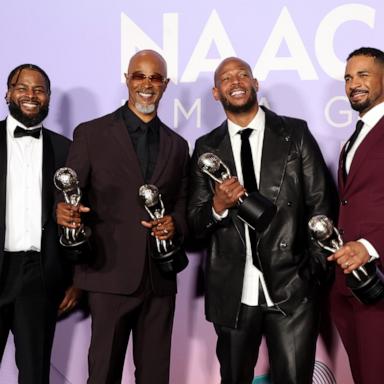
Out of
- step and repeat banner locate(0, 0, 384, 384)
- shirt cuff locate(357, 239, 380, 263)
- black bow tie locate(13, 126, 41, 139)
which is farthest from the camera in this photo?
step and repeat banner locate(0, 0, 384, 384)

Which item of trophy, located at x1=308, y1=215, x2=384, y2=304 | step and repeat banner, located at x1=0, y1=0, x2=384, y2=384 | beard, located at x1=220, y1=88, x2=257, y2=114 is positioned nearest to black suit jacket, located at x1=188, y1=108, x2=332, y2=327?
beard, located at x1=220, y1=88, x2=257, y2=114

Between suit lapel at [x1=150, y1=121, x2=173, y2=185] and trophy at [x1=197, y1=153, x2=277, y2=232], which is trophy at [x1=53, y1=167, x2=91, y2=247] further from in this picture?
trophy at [x1=197, y1=153, x2=277, y2=232]

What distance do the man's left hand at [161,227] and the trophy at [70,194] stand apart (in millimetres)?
262

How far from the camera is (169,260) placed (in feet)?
9.48

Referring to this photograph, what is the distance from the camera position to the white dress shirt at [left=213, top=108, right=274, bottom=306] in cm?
299

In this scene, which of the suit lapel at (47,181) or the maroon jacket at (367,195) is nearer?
the maroon jacket at (367,195)

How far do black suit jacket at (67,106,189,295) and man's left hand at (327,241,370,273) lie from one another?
29.2 inches

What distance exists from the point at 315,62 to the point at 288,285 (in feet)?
4.21

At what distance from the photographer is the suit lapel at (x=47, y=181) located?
3135 millimetres

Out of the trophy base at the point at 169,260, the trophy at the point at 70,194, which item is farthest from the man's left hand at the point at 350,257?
the trophy at the point at 70,194

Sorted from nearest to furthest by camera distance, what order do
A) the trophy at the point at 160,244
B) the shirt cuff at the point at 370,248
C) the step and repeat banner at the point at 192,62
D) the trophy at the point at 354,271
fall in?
the trophy at the point at 354,271
the shirt cuff at the point at 370,248
the trophy at the point at 160,244
the step and repeat banner at the point at 192,62

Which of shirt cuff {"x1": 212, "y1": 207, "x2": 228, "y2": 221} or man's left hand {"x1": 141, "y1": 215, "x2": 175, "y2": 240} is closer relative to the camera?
man's left hand {"x1": 141, "y1": 215, "x2": 175, "y2": 240}

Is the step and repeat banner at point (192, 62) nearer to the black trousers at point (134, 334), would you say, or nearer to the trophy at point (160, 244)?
the black trousers at point (134, 334)

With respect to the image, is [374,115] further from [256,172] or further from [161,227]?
[161,227]
